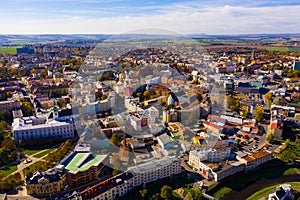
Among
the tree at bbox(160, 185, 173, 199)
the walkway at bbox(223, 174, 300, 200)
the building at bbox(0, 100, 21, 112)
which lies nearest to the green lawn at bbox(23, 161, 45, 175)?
the tree at bbox(160, 185, 173, 199)

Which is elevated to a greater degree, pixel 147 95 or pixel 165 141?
pixel 147 95

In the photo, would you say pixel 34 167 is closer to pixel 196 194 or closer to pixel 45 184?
pixel 45 184

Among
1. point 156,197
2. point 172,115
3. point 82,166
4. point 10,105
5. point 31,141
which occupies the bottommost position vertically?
point 156,197

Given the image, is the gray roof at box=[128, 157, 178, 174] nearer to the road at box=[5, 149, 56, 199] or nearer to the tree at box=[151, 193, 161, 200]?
the tree at box=[151, 193, 161, 200]

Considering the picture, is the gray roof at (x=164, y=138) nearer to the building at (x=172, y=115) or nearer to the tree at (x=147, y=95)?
the building at (x=172, y=115)

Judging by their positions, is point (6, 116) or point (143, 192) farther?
point (6, 116)

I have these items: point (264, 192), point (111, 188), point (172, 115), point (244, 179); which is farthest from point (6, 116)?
point (264, 192)

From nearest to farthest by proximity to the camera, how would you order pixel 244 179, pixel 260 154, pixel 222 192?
pixel 222 192, pixel 244 179, pixel 260 154
